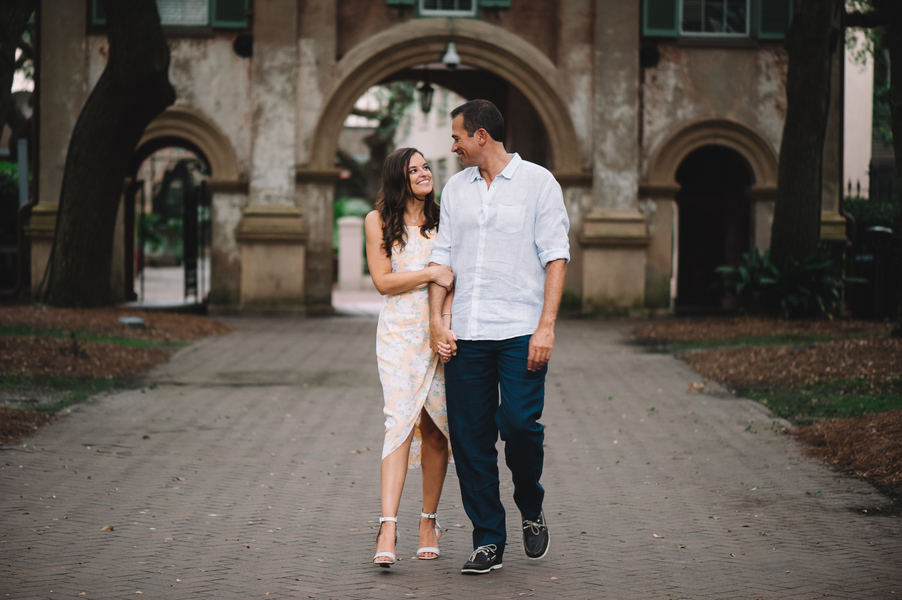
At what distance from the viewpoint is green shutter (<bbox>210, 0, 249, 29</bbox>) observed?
18422 mm

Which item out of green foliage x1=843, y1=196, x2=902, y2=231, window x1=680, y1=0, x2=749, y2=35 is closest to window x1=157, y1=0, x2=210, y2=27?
window x1=680, y1=0, x2=749, y2=35

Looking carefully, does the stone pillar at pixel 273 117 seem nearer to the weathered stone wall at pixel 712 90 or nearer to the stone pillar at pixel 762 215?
the weathered stone wall at pixel 712 90

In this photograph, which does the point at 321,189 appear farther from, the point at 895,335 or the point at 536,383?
the point at 536,383

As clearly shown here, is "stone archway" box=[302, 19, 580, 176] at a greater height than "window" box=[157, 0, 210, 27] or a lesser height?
lesser

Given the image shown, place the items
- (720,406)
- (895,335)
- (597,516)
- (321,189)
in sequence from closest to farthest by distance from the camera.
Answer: (597,516) < (720,406) < (895,335) < (321,189)

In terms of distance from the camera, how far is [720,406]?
9367 mm

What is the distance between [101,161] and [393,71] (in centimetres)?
620

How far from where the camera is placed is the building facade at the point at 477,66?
18516 millimetres

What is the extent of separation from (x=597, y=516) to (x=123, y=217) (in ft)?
51.6

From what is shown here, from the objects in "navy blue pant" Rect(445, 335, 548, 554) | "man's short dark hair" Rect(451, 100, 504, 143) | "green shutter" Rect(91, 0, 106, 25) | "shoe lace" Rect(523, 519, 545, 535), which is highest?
"green shutter" Rect(91, 0, 106, 25)

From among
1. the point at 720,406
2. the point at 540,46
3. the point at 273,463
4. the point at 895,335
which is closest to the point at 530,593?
the point at 273,463

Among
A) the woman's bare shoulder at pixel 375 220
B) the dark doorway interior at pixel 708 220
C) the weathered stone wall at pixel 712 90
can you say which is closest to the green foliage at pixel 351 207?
the dark doorway interior at pixel 708 220

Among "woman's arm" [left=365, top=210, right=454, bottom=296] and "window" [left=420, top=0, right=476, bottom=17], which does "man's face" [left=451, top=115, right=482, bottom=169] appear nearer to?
"woman's arm" [left=365, top=210, right=454, bottom=296]

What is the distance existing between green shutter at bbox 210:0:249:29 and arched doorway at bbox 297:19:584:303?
190 cm
